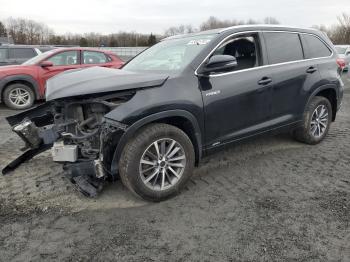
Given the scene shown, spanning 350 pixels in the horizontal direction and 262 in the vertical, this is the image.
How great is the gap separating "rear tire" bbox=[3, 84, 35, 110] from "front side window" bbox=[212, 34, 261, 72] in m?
6.13

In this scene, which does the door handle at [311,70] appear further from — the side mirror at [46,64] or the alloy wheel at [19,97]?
the alloy wheel at [19,97]

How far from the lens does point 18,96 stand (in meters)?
8.34

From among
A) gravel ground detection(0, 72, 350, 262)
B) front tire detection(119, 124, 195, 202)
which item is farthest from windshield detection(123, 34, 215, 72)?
gravel ground detection(0, 72, 350, 262)

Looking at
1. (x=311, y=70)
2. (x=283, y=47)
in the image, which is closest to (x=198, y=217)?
(x=283, y=47)

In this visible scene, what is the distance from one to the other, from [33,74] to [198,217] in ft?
22.1

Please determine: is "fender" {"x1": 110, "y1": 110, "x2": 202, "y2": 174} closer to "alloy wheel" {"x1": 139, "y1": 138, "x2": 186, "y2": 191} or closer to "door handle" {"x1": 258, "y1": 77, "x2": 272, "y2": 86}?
"alloy wheel" {"x1": 139, "y1": 138, "x2": 186, "y2": 191}

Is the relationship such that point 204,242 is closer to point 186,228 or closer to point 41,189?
point 186,228

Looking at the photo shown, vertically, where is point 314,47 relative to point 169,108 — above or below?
above

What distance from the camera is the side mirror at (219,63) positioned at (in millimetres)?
3539

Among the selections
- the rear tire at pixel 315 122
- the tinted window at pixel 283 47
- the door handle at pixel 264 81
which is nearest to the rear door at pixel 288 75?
the tinted window at pixel 283 47

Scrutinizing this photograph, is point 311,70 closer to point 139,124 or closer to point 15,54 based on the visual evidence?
point 139,124

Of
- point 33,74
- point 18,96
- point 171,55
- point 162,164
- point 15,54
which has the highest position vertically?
point 15,54

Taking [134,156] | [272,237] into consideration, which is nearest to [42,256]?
[134,156]

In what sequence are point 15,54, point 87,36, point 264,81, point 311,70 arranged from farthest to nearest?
point 87,36 < point 15,54 < point 311,70 < point 264,81
